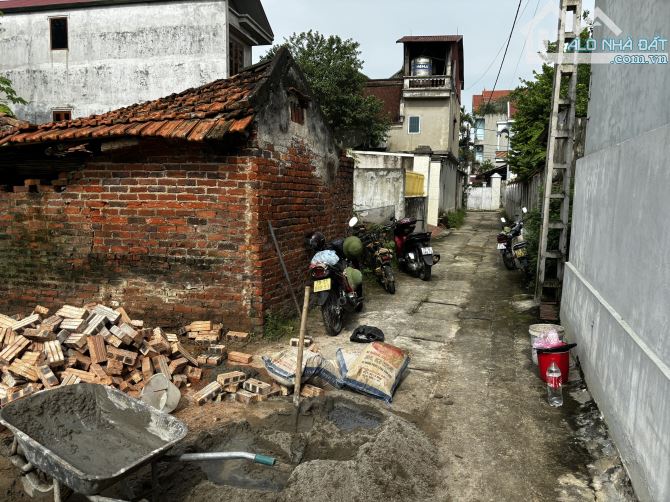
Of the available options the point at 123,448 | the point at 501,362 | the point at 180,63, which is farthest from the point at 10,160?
the point at 180,63

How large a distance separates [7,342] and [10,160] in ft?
9.30

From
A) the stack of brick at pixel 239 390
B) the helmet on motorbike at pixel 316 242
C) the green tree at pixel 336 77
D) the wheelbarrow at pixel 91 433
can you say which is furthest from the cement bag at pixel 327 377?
the green tree at pixel 336 77

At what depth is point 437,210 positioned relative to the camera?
64.5 ft

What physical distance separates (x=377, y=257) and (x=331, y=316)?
2.79 metres

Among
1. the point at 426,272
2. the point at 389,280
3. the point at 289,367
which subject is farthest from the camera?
the point at 426,272

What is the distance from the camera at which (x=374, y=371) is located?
14.6 ft

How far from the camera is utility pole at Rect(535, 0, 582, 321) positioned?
6785mm

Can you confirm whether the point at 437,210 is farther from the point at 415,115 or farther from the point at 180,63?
the point at 180,63

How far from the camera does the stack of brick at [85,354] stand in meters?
4.33

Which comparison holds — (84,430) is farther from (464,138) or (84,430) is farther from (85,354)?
(464,138)

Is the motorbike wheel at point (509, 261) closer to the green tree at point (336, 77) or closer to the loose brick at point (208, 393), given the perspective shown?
the loose brick at point (208, 393)

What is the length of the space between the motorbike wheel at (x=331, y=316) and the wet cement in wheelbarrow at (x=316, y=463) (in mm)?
2022

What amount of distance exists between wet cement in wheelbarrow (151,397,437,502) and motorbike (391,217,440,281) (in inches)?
223

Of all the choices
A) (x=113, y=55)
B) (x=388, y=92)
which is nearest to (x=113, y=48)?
(x=113, y=55)
